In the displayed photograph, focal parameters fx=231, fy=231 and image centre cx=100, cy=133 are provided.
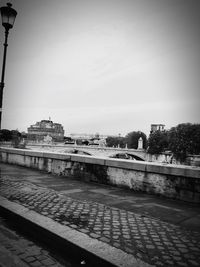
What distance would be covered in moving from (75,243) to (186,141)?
60162 mm

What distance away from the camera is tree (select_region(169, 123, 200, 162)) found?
5806 cm

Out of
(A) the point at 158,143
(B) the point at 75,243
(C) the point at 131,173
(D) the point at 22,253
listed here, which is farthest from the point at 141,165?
(A) the point at 158,143

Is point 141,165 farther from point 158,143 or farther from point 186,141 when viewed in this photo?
point 158,143

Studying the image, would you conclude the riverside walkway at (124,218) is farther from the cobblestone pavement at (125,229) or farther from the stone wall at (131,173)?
the stone wall at (131,173)

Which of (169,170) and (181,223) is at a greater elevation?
(169,170)

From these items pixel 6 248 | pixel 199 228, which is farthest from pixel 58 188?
pixel 199 228

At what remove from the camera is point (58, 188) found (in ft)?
20.3

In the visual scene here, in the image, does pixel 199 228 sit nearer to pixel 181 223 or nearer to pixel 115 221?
pixel 181 223

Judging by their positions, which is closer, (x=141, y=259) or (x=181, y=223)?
(x=141, y=259)

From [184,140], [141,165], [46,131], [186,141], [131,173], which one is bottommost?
[131,173]

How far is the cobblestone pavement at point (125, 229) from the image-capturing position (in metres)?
2.77

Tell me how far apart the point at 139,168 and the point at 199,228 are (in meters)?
2.58

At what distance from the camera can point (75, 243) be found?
297 centimetres

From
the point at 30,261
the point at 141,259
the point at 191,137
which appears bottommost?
the point at 30,261
